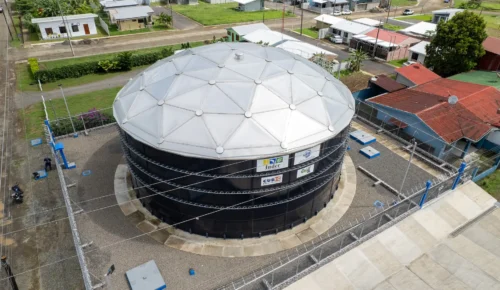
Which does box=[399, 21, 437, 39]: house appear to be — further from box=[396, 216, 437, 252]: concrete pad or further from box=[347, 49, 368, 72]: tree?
box=[396, 216, 437, 252]: concrete pad

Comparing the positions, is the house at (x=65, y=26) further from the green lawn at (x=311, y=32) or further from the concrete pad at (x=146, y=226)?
the concrete pad at (x=146, y=226)

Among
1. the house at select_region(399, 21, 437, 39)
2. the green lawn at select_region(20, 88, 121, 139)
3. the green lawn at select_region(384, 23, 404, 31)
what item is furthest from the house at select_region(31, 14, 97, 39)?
the green lawn at select_region(384, 23, 404, 31)

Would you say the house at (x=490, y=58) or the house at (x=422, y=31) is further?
the house at (x=422, y=31)


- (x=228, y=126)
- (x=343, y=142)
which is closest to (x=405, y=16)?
(x=343, y=142)

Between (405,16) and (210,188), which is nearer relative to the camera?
(210,188)

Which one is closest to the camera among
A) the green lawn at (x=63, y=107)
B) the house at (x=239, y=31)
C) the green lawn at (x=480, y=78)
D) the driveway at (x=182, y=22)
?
the green lawn at (x=63, y=107)

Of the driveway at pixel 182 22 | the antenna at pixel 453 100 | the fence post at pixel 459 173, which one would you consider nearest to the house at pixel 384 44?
the antenna at pixel 453 100

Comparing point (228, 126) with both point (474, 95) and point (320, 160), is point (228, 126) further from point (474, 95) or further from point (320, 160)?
point (474, 95)

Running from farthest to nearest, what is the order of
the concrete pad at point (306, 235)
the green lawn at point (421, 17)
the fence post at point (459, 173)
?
the green lawn at point (421, 17), the fence post at point (459, 173), the concrete pad at point (306, 235)
